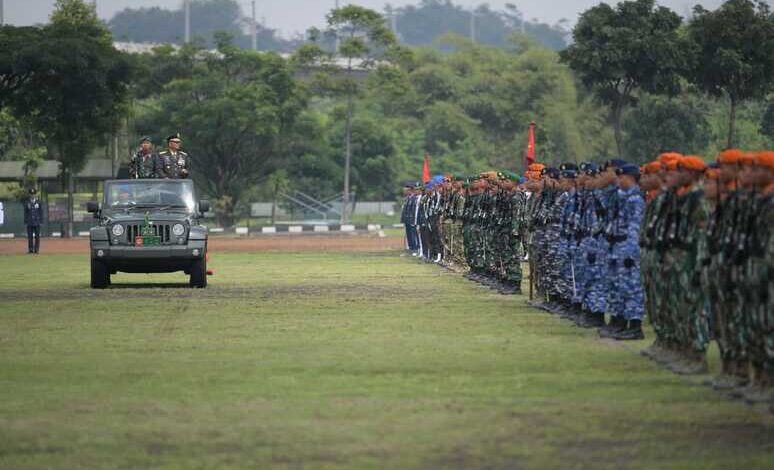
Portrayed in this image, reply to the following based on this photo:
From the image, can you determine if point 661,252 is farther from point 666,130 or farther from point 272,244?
point 666,130

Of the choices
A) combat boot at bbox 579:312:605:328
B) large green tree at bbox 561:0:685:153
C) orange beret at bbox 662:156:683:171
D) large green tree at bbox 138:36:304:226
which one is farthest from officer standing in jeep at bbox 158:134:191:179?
large green tree at bbox 138:36:304:226

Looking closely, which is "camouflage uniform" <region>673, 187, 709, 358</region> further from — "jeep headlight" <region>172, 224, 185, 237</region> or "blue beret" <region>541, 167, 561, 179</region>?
"jeep headlight" <region>172, 224, 185, 237</region>

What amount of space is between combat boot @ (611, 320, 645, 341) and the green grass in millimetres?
297

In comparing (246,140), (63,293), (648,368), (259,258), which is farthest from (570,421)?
(246,140)

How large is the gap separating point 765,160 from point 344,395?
368cm

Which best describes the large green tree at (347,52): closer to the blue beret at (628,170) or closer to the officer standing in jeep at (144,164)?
the officer standing in jeep at (144,164)

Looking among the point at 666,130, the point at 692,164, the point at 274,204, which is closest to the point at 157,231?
the point at 692,164

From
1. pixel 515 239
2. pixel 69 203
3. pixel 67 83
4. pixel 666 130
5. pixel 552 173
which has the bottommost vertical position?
pixel 69 203

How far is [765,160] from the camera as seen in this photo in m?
12.9

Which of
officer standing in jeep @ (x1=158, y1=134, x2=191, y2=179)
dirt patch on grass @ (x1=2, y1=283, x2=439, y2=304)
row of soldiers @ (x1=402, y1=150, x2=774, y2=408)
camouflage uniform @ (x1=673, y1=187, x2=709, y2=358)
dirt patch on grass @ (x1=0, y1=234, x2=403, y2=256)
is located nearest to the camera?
row of soldiers @ (x1=402, y1=150, x2=774, y2=408)

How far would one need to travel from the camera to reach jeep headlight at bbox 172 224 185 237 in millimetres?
28031

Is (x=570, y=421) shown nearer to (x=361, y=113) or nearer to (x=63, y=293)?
(x=63, y=293)

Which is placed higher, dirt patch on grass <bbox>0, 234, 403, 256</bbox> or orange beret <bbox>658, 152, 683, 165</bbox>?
orange beret <bbox>658, 152, 683, 165</bbox>

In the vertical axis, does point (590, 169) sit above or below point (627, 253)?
above
